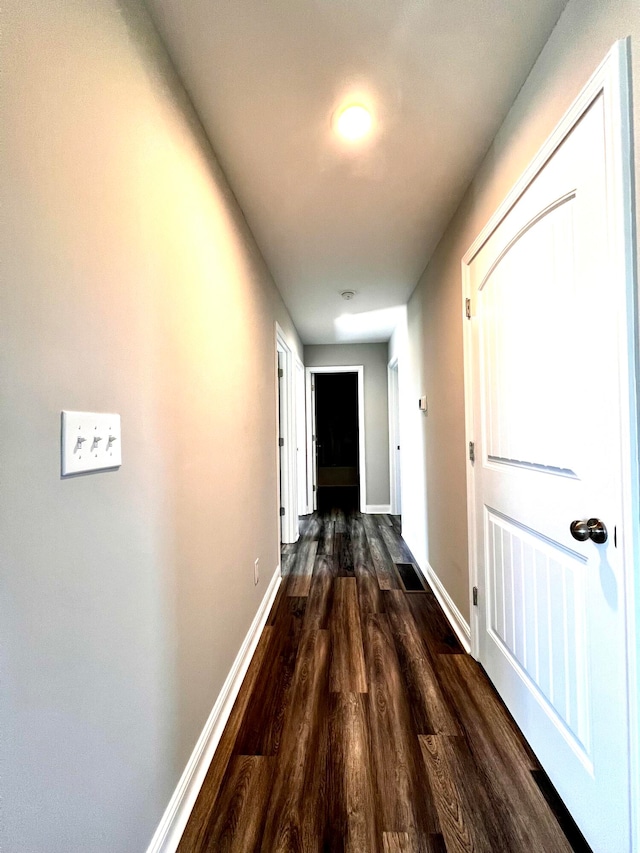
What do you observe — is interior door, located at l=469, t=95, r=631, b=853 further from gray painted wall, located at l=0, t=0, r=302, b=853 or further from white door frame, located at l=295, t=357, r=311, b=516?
white door frame, located at l=295, t=357, r=311, b=516

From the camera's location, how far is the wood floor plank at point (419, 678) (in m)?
1.36

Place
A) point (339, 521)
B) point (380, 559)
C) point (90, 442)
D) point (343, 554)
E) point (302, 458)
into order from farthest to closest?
point (302, 458), point (339, 521), point (343, 554), point (380, 559), point (90, 442)

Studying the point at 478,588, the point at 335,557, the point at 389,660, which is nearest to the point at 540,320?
the point at 478,588

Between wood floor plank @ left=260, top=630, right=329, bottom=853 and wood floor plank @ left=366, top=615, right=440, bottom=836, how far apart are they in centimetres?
20

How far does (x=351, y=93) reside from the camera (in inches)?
48.1

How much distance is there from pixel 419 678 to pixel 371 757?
473mm

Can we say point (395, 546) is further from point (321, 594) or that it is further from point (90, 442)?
point (90, 442)

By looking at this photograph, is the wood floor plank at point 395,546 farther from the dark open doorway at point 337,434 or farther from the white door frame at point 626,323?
the dark open doorway at point 337,434

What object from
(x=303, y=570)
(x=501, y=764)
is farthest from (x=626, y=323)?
(x=303, y=570)

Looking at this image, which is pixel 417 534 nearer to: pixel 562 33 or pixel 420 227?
pixel 420 227

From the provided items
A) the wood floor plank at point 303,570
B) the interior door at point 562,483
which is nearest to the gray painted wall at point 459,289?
the interior door at point 562,483

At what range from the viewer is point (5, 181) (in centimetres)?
54

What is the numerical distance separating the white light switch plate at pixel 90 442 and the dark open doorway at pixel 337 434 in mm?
6694

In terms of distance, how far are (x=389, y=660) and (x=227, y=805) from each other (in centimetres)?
91
